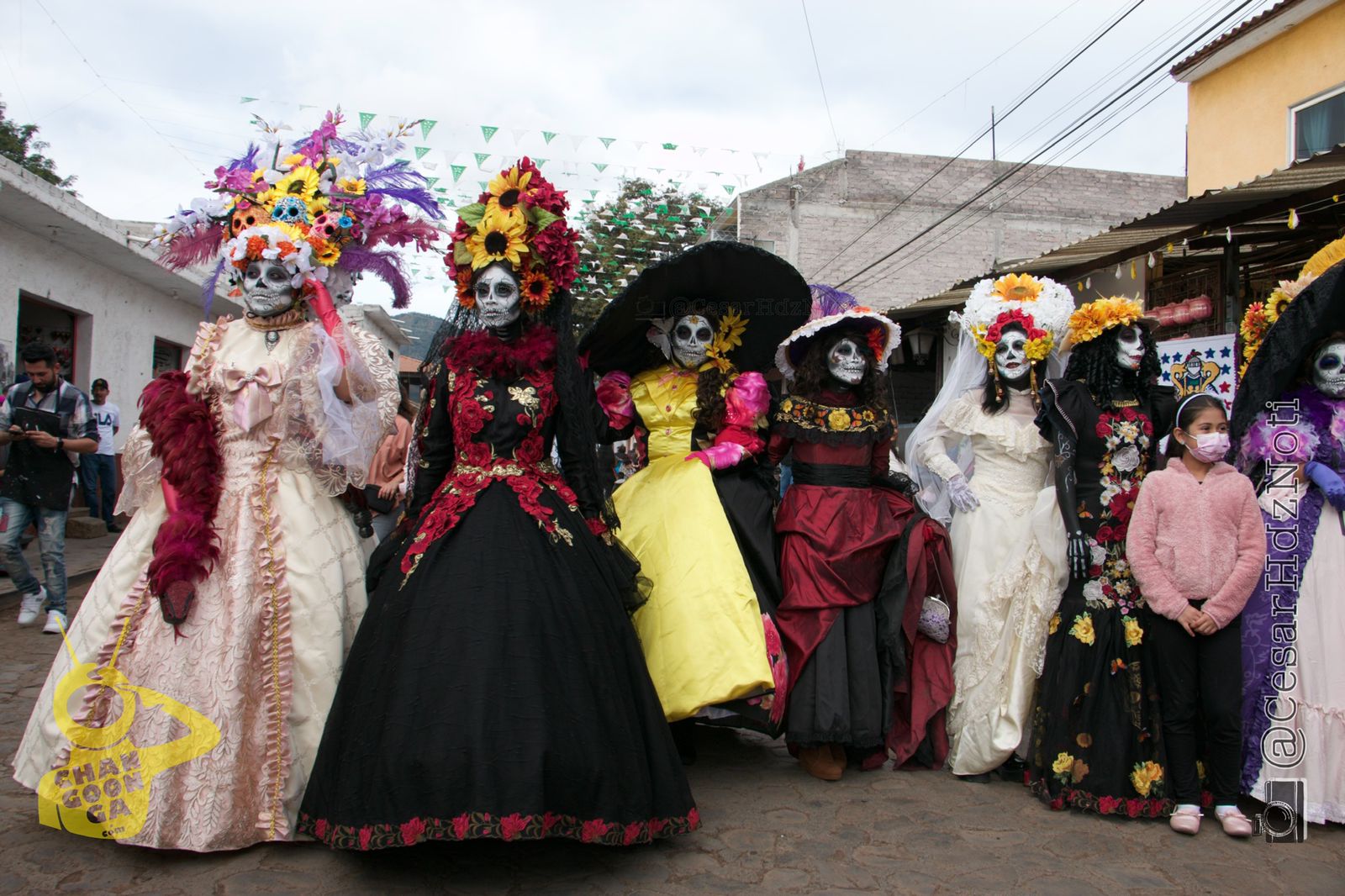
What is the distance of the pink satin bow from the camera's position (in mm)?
3679

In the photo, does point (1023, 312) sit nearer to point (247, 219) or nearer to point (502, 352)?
point (502, 352)

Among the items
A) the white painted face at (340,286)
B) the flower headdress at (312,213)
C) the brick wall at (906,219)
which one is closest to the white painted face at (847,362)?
the flower headdress at (312,213)

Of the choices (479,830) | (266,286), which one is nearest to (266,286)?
(266,286)

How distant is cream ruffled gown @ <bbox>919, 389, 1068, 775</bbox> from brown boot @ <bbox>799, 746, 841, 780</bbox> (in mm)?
581

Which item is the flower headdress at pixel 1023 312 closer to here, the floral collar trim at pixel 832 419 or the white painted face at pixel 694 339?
the floral collar trim at pixel 832 419

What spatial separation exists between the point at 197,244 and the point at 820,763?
11.6 ft

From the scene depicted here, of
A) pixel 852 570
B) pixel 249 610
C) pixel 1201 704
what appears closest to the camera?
pixel 249 610

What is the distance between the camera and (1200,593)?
12.3ft

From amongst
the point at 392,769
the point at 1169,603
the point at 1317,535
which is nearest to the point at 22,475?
the point at 392,769

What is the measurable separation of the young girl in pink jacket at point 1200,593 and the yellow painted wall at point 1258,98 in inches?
351

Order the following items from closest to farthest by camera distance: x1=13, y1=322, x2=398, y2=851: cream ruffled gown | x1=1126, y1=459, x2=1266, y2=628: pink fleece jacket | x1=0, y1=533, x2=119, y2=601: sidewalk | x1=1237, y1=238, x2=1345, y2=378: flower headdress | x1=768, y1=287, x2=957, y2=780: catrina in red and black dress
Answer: x1=13, y1=322, x2=398, y2=851: cream ruffled gown < x1=1126, y1=459, x2=1266, y2=628: pink fleece jacket < x1=1237, y1=238, x2=1345, y2=378: flower headdress < x1=768, y1=287, x2=957, y2=780: catrina in red and black dress < x1=0, y1=533, x2=119, y2=601: sidewalk

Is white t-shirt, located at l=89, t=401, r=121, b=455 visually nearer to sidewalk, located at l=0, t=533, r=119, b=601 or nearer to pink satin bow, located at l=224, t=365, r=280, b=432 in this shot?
sidewalk, located at l=0, t=533, r=119, b=601

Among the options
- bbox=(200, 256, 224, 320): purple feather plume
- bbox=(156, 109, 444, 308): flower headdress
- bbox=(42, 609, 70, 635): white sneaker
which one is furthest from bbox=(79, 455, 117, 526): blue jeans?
bbox=(156, 109, 444, 308): flower headdress

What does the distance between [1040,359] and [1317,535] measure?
1.39 metres
